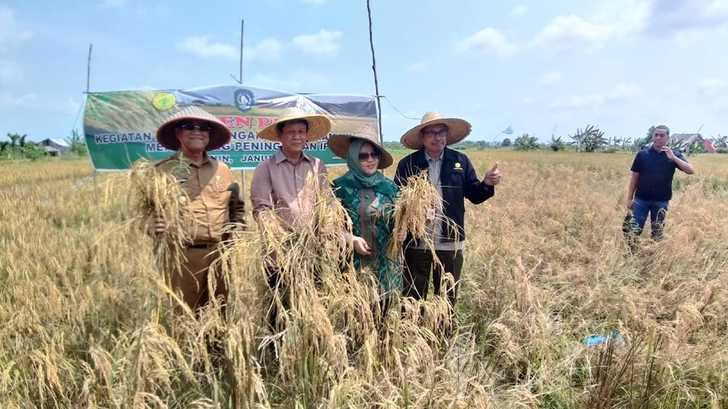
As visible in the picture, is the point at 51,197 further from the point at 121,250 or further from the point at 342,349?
the point at 342,349

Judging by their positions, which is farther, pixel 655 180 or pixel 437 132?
pixel 655 180

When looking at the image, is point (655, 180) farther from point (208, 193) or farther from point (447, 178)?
point (208, 193)

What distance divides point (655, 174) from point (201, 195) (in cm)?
486

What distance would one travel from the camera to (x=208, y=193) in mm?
2484

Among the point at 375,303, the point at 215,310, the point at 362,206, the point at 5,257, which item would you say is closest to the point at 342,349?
the point at 375,303

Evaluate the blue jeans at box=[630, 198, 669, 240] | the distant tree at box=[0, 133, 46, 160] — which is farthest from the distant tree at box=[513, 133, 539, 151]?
the distant tree at box=[0, 133, 46, 160]

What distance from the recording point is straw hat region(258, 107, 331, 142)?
2504mm

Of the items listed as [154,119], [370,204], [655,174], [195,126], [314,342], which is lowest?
[314,342]

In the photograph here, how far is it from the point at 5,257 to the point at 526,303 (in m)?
4.26

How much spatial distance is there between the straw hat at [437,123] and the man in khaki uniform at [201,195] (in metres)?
1.33

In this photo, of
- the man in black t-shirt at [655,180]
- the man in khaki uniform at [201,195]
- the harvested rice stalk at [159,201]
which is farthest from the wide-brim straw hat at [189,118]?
the man in black t-shirt at [655,180]

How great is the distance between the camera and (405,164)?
120 inches

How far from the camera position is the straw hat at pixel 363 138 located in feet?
8.05

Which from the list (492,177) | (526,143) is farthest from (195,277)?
(526,143)
